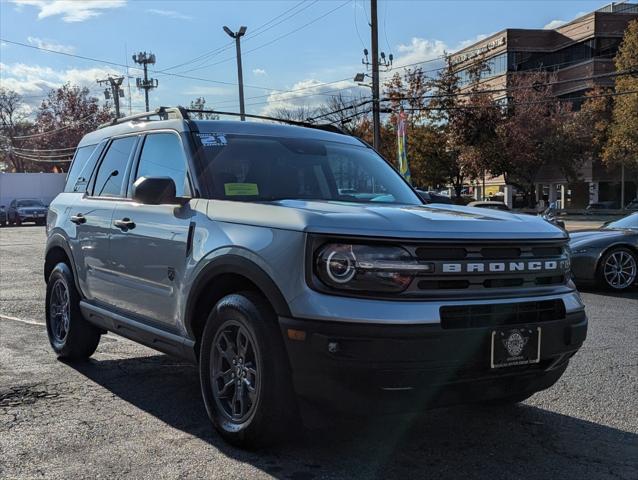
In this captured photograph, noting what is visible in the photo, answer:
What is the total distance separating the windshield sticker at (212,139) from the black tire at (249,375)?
1255 millimetres

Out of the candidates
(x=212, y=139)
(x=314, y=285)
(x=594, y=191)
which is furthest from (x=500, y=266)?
(x=594, y=191)

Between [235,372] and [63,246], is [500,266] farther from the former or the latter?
[63,246]

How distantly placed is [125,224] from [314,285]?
2087 millimetres

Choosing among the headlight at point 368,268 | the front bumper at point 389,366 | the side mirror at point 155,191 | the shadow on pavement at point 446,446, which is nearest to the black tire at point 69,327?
the shadow on pavement at point 446,446

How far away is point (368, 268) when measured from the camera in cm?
318

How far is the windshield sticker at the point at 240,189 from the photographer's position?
14.0 ft

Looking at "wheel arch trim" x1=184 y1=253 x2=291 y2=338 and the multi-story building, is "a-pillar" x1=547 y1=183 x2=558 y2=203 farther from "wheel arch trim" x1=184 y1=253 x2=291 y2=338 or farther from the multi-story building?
"wheel arch trim" x1=184 y1=253 x2=291 y2=338

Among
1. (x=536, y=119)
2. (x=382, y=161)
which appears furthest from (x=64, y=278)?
(x=536, y=119)

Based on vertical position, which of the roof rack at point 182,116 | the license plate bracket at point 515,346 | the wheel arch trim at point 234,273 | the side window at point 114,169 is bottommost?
the license plate bracket at point 515,346

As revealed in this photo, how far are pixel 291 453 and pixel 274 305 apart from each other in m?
0.93

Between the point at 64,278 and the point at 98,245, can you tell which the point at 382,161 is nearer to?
the point at 98,245

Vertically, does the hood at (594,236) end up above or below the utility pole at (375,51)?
below

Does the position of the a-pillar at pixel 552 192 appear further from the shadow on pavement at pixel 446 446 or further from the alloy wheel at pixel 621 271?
the shadow on pavement at pixel 446 446

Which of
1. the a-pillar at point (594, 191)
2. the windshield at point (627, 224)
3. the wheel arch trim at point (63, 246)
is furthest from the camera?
the a-pillar at point (594, 191)
